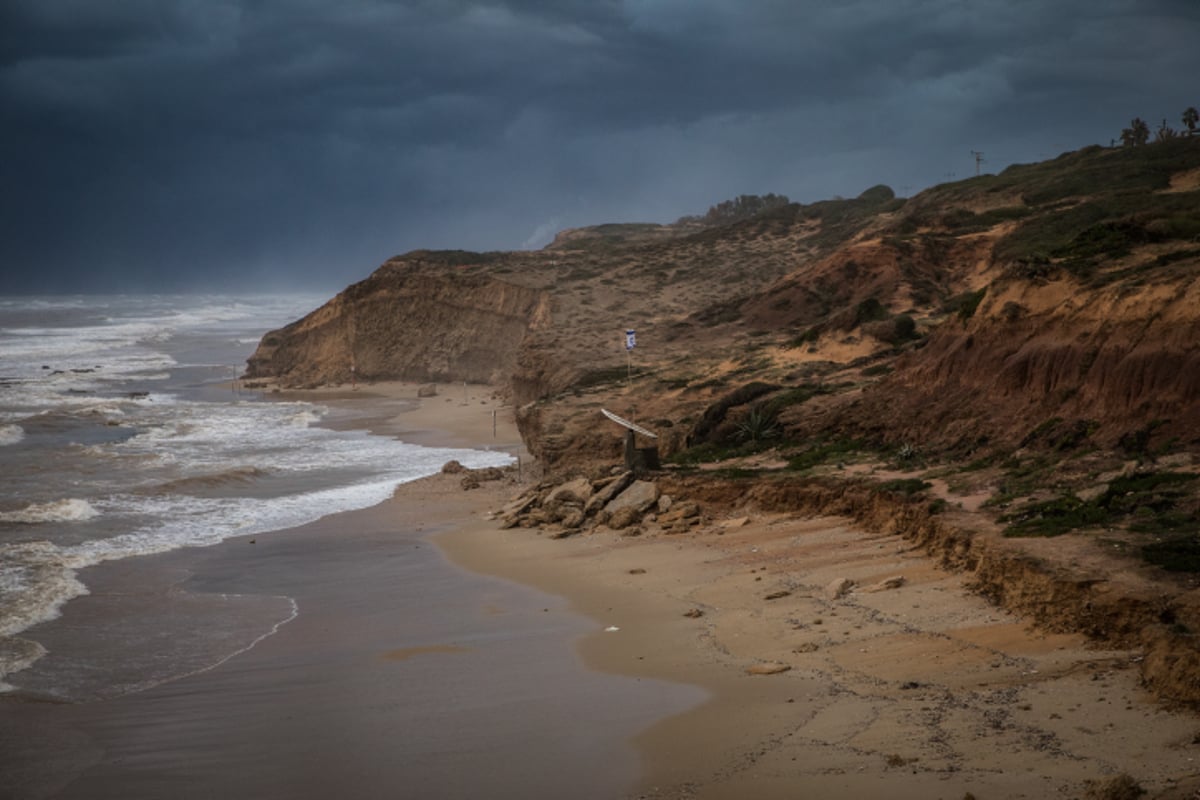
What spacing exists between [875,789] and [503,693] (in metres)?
4.78

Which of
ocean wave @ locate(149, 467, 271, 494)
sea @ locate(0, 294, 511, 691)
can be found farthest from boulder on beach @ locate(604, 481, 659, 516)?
ocean wave @ locate(149, 467, 271, 494)

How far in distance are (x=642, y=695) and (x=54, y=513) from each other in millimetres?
17724

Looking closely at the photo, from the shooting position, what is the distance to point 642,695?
1148 centimetres

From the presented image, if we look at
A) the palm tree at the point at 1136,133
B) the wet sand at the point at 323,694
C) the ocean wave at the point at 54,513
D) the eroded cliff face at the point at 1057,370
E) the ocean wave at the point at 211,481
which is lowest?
the wet sand at the point at 323,694

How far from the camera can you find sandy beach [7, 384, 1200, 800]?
885 centimetres

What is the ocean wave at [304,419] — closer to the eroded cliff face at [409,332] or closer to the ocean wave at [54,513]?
the eroded cliff face at [409,332]

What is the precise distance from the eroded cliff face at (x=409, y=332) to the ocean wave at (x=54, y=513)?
30.2 metres

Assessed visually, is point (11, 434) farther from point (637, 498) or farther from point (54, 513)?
point (637, 498)

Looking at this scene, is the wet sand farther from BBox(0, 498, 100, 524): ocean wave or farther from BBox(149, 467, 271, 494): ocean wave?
BBox(149, 467, 271, 494): ocean wave

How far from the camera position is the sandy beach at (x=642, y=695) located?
8852mm

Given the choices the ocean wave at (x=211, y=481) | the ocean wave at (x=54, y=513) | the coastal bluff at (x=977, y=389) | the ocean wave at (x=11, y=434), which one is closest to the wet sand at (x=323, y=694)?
the coastal bluff at (x=977, y=389)

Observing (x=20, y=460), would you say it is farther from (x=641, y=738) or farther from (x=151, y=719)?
(x=641, y=738)

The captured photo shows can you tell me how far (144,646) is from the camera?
1505 centimetres

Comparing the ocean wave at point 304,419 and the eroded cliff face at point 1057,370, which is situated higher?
the eroded cliff face at point 1057,370
